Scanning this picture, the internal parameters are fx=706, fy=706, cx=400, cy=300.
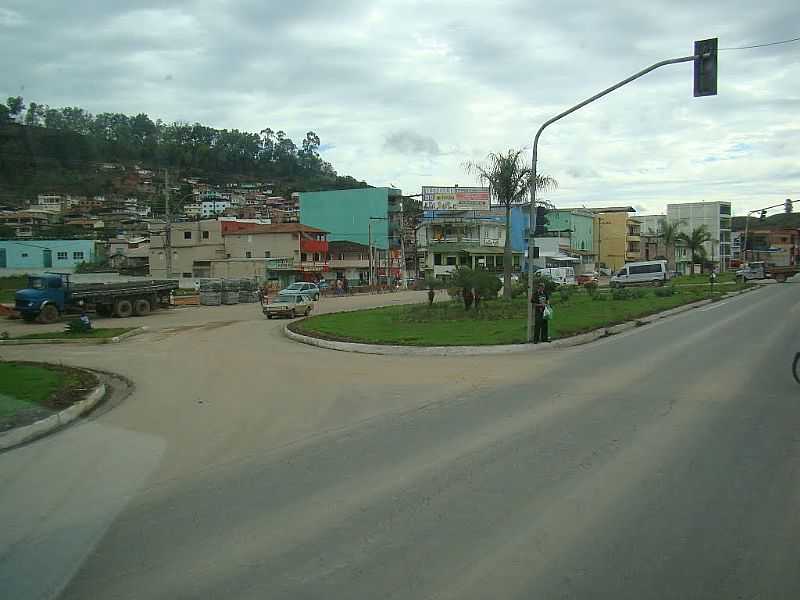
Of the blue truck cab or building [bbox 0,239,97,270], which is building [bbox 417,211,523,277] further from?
the blue truck cab

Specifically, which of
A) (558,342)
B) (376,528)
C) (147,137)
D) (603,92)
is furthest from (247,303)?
(147,137)

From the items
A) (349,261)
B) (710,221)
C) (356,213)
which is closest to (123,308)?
(349,261)

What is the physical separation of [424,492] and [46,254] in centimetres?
7473

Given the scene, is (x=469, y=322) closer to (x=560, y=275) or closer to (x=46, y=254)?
(x=560, y=275)

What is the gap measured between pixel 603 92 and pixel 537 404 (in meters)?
9.49

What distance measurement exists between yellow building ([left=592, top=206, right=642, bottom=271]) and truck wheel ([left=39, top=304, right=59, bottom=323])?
81.0 metres

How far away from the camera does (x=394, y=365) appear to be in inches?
669

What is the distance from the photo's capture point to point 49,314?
3547 centimetres

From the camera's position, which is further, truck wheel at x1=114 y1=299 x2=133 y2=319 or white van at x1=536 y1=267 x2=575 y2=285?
white van at x1=536 y1=267 x2=575 y2=285

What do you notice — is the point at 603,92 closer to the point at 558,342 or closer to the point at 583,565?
the point at 558,342

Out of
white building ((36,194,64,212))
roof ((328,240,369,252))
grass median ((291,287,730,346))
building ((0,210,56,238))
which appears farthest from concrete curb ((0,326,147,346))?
building ((0,210,56,238))

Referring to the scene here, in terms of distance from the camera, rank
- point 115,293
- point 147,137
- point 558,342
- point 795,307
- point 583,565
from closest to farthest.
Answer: point 583,565 → point 558,342 → point 795,307 → point 115,293 → point 147,137

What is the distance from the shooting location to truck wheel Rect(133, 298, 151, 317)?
131ft

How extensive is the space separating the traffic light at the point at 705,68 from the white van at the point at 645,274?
46645 mm
